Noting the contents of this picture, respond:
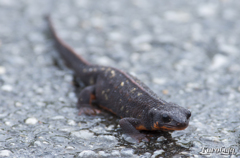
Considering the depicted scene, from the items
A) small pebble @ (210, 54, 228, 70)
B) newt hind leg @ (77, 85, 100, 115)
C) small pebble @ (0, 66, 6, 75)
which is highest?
small pebble @ (210, 54, 228, 70)

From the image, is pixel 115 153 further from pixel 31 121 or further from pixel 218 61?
pixel 218 61

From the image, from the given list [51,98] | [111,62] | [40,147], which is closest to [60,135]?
[40,147]

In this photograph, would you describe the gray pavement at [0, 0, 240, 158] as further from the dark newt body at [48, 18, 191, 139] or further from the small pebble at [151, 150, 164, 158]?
the dark newt body at [48, 18, 191, 139]

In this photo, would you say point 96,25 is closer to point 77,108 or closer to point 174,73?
point 174,73

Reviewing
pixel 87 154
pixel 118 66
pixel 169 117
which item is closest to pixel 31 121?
→ pixel 87 154

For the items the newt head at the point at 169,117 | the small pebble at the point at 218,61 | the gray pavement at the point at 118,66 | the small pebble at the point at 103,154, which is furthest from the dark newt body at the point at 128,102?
the small pebble at the point at 218,61

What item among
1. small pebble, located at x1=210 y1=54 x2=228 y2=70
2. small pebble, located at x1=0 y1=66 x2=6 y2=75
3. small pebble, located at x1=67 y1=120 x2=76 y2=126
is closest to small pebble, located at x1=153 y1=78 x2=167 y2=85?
small pebble, located at x1=210 y1=54 x2=228 y2=70

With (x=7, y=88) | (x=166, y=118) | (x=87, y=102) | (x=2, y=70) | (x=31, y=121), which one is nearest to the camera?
(x=166, y=118)
